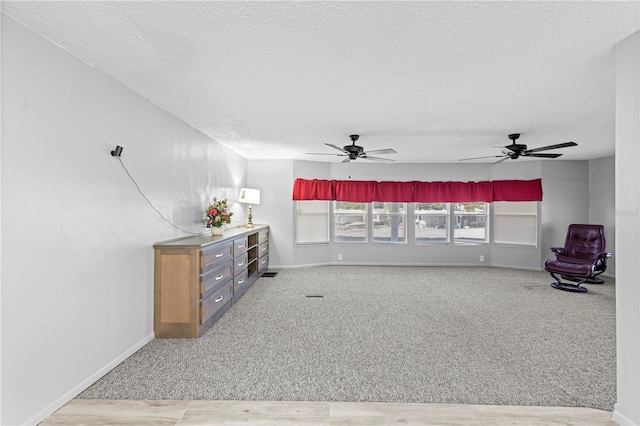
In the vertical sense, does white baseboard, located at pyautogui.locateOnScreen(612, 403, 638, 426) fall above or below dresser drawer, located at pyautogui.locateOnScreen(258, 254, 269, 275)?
below

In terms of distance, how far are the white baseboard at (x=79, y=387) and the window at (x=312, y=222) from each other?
4.24 meters

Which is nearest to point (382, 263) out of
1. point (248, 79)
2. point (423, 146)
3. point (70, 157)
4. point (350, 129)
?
point (423, 146)

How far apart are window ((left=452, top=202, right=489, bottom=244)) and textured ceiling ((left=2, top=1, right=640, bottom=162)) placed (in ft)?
11.5

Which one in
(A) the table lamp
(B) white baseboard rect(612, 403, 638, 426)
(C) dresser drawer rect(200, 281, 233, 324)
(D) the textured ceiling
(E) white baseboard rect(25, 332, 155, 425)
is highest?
(D) the textured ceiling

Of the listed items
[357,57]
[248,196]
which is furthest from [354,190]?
[357,57]

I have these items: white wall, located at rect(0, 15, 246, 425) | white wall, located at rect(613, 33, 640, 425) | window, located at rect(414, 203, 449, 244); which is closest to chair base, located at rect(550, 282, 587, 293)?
window, located at rect(414, 203, 449, 244)

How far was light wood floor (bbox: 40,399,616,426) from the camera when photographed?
199 cm

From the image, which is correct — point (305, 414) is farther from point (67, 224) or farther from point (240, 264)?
point (240, 264)

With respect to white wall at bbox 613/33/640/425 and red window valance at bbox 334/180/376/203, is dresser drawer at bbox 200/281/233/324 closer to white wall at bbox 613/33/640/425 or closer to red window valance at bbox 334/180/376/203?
white wall at bbox 613/33/640/425

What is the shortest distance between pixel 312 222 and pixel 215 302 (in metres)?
3.75

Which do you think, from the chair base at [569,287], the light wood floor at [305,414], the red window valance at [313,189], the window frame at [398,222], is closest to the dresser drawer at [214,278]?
the light wood floor at [305,414]

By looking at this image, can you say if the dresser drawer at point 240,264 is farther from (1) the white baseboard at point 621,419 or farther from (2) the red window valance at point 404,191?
(1) the white baseboard at point 621,419

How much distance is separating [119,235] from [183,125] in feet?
5.54

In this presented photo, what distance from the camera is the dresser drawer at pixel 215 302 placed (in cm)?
334
